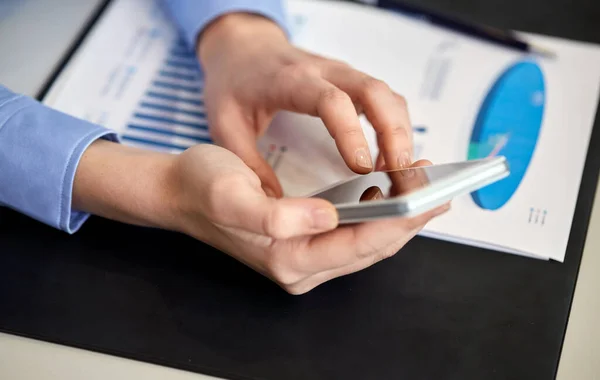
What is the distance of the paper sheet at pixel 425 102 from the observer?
1.79ft

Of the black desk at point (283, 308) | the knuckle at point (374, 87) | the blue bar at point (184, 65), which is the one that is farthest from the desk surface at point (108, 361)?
the blue bar at point (184, 65)

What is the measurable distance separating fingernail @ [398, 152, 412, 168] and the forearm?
0.55 feet

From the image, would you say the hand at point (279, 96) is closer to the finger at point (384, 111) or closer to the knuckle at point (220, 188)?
the finger at point (384, 111)

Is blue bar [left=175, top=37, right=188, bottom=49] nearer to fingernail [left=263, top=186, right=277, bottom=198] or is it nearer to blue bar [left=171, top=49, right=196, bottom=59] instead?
blue bar [left=171, top=49, right=196, bottom=59]

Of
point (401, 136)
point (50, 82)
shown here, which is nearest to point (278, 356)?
point (401, 136)

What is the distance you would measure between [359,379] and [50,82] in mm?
424

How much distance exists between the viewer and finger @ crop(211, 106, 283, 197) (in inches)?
21.4

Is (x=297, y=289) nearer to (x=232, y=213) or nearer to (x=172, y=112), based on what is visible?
(x=232, y=213)

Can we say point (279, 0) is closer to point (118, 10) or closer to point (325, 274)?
point (118, 10)

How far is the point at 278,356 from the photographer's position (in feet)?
1.51

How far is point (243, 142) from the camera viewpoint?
56 cm

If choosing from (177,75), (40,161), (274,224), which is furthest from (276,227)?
(177,75)

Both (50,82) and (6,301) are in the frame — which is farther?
(50,82)

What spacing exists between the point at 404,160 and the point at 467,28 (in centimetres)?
26
